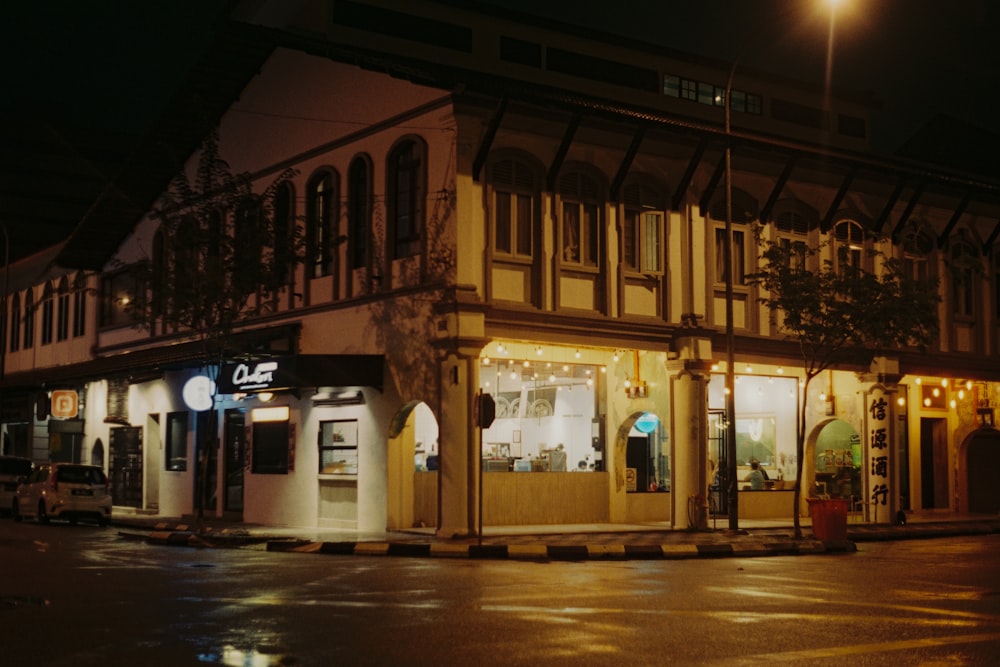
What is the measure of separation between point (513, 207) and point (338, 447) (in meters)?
6.69

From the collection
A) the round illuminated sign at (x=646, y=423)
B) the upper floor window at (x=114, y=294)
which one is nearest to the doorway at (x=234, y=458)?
the upper floor window at (x=114, y=294)

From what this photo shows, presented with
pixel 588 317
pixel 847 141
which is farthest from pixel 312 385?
pixel 847 141

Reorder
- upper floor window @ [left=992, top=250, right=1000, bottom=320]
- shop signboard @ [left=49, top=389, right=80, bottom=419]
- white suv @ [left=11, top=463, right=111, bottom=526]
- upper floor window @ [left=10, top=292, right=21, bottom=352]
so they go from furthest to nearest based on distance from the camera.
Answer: upper floor window @ [left=10, top=292, right=21, bottom=352], shop signboard @ [left=49, top=389, right=80, bottom=419], upper floor window @ [left=992, top=250, right=1000, bottom=320], white suv @ [left=11, top=463, right=111, bottom=526]

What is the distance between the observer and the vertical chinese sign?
30609mm

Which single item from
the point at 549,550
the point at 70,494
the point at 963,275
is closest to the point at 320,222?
the point at 70,494

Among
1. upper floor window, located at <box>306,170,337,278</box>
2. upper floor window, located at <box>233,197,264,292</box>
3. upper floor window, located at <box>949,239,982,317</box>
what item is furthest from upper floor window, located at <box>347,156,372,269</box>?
upper floor window, located at <box>949,239,982,317</box>

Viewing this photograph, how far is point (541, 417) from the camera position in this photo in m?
28.3

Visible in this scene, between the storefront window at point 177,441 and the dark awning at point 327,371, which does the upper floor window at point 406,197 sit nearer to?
the dark awning at point 327,371

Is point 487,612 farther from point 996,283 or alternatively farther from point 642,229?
point 996,283

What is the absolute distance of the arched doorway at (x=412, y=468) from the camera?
85.1ft

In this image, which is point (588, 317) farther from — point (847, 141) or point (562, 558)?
point (847, 141)

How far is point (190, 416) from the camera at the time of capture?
33.4 m

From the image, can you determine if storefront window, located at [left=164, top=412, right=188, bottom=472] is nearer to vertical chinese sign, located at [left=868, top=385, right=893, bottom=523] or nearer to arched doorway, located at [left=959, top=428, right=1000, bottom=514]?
vertical chinese sign, located at [left=868, top=385, right=893, bottom=523]

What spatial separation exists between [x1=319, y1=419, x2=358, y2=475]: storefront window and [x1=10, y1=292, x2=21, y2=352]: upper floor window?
2529 cm
